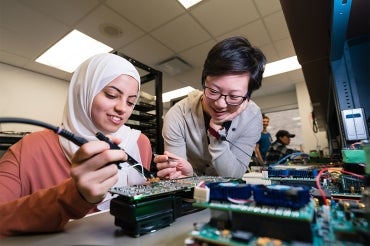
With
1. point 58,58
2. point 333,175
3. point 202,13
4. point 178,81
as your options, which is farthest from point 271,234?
point 178,81

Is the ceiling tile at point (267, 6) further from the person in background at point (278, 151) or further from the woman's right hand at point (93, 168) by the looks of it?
the woman's right hand at point (93, 168)

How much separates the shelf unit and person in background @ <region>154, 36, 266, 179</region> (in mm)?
1204

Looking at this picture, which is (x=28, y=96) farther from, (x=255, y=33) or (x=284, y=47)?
(x=284, y=47)

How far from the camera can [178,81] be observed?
15.6ft

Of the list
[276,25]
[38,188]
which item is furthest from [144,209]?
[276,25]

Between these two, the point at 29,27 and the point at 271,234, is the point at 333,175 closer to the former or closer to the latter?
the point at 271,234

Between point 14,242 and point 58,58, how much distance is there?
378 centimetres

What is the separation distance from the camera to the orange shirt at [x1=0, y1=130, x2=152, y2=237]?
18.5 inches

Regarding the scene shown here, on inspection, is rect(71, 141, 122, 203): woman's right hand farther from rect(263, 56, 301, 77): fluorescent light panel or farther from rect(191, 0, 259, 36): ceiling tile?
rect(263, 56, 301, 77): fluorescent light panel

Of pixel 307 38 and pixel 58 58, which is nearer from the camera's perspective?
pixel 307 38

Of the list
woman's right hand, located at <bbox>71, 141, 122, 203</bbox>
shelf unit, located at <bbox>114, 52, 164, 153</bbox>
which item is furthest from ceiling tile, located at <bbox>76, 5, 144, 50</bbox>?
woman's right hand, located at <bbox>71, 141, 122, 203</bbox>

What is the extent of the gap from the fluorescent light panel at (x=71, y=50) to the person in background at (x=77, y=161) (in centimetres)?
243

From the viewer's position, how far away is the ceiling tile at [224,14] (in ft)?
8.00

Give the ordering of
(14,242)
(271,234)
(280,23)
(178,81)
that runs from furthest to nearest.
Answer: (178,81)
(280,23)
(14,242)
(271,234)
